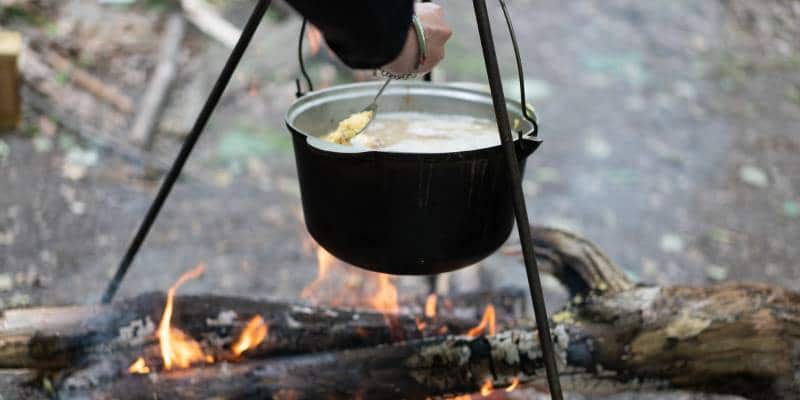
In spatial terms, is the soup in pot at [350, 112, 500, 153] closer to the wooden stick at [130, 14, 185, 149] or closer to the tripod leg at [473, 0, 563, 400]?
the tripod leg at [473, 0, 563, 400]

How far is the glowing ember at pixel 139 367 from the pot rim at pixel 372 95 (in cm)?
98

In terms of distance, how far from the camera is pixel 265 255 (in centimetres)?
417

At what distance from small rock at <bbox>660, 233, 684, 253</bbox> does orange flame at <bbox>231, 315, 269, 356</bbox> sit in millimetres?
3140

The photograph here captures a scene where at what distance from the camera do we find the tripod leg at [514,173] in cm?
172

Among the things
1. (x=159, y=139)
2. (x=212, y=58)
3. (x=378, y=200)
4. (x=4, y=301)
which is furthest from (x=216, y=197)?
(x=378, y=200)

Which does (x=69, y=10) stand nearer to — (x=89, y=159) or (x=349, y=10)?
(x=89, y=159)

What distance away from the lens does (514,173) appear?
Result: 5.72 ft

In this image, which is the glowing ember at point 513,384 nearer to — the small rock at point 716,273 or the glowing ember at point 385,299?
the glowing ember at point 385,299

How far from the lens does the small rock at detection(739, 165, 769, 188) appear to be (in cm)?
555

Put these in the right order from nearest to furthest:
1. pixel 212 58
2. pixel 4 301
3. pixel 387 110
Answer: pixel 387 110 → pixel 4 301 → pixel 212 58

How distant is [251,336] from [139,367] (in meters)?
0.38

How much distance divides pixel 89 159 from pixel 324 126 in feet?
11.0

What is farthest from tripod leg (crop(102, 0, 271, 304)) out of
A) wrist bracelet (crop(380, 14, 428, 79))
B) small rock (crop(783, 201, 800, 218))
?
small rock (crop(783, 201, 800, 218))

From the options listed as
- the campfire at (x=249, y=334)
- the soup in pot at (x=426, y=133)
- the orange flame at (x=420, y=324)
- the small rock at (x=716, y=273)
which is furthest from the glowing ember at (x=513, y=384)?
the small rock at (x=716, y=273)
